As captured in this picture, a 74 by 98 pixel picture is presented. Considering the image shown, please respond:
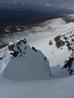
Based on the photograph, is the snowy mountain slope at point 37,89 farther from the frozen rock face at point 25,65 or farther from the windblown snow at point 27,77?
the frozen rock face at point 25,65

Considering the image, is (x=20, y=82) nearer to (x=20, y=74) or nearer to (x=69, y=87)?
(x=20, y=74)

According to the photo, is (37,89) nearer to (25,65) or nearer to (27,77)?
(27,77)

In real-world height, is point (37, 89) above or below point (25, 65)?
below

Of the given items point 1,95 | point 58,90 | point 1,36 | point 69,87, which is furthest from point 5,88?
point 1,36

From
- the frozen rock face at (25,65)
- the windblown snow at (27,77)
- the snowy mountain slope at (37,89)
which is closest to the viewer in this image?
the snowy mountain slope at (37,89)

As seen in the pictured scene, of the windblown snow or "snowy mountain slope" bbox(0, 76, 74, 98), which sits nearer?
"snowy mountain slope" bbox(0, 76, 74, 98)

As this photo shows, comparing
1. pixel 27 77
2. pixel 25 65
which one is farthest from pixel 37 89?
pixel 25 65

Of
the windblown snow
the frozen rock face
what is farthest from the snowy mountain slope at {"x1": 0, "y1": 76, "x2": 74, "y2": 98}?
the frozen rock face

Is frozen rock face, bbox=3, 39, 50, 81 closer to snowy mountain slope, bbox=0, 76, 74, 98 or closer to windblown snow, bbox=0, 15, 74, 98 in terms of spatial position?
windblown snow, bbox=0, 15, 74, 98

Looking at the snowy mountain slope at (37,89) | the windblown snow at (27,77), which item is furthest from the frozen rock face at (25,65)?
the snowy mountain slope at (37,89)
